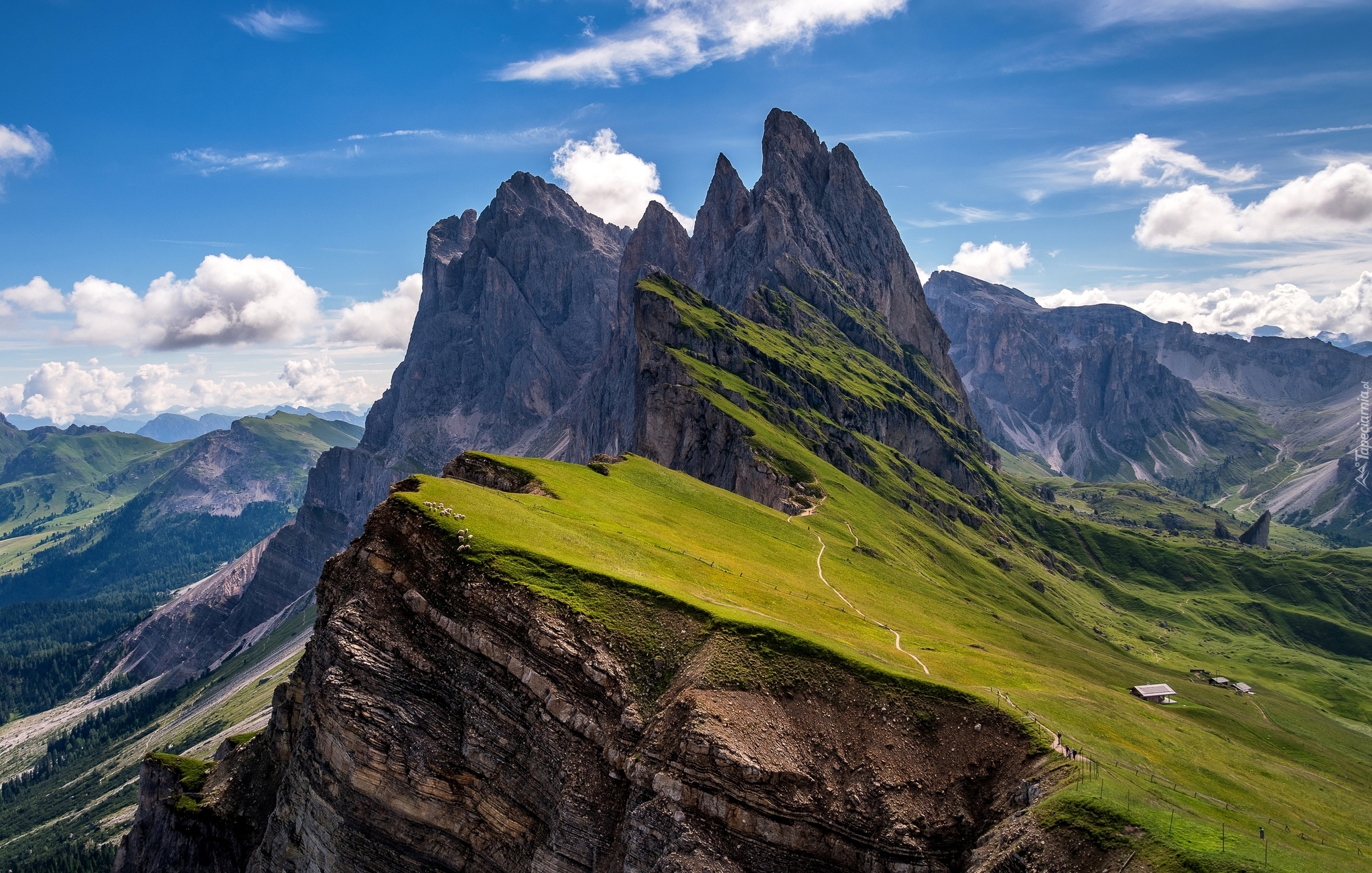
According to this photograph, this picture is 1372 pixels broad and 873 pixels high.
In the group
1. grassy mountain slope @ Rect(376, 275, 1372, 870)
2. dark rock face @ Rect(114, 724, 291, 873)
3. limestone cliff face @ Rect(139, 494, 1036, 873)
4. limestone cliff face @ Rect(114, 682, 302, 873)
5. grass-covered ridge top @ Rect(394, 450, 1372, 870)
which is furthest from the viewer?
dark rock face @ Rect(114, 724, 291, 873)

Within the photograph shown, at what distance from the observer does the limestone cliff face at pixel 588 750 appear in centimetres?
3969

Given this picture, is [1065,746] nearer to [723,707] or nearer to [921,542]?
[723,707]

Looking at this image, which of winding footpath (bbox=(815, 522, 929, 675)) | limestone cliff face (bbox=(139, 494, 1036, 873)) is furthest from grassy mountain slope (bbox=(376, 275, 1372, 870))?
limestone cliff face (bbox=(139, 494, 1036, 873))

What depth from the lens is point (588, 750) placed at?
42.8 m

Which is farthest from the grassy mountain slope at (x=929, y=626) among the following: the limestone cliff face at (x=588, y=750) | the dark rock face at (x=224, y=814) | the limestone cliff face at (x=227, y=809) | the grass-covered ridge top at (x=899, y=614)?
the dark rock face at (x=224, y=814)

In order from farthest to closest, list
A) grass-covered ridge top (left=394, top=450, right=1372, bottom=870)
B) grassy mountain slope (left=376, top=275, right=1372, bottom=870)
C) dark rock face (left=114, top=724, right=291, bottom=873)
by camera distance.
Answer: dark rock face (left=114, top=724, right=291, bottom=873), grass-covered ridge top (left=394, top=450, right=1372, bottom=870), grassy mountain slope (left=376, top=275, right=1372, bottom=870)

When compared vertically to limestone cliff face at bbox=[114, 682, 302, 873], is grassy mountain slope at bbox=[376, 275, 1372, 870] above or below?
above

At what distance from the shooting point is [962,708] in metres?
44.1

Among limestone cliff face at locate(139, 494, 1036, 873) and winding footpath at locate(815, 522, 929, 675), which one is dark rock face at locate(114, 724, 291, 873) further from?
winding footpath at locate(815, 522, 929, 675)

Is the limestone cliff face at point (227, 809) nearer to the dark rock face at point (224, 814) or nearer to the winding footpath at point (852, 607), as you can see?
the dark rock face at point (224, 814)

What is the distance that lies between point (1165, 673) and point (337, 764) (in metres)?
145

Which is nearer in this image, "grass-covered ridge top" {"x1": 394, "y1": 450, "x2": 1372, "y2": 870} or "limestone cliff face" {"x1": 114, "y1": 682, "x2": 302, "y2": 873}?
"grass-covered ridge top" {"x1": 394, "y1": 450, "x2": 1372, "y2": 870}

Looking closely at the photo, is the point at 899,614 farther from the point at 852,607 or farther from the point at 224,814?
the point at 224,814

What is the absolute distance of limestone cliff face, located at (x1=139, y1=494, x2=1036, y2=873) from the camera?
3969cm
